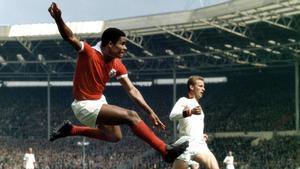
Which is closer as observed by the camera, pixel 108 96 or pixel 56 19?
pixel 56 19

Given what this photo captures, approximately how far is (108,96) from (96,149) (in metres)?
8.89

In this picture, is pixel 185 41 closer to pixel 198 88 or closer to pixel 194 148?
pixel 198 88

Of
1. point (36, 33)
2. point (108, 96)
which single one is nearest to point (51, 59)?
point (36, 33)

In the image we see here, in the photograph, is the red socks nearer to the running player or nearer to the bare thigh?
the running player

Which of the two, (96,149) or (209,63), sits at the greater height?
(209,63)

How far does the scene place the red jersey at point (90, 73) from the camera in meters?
8.14

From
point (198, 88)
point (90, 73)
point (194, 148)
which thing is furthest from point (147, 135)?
point (198, 88)

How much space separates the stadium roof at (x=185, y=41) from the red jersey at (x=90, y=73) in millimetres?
25283

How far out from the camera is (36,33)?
47844 millimetres

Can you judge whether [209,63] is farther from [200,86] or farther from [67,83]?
[200,86]

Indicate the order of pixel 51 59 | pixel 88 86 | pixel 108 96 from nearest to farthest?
pixel 88 86 < pixel 51 59 < pixel 108 96

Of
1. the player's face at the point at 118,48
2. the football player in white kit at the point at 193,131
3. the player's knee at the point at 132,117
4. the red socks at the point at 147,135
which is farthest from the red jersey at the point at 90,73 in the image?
the football player in white kit at the point at 193,131

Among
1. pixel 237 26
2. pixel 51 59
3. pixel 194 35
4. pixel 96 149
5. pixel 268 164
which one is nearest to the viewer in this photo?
pixel 268 164

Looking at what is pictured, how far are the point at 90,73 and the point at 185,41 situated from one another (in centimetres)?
3358
